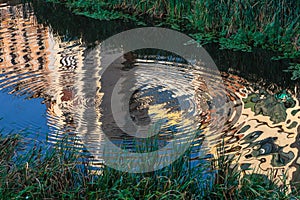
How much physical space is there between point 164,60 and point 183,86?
3.97 ft

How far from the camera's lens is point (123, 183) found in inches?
145

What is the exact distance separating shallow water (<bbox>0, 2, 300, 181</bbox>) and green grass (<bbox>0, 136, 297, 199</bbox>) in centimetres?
36

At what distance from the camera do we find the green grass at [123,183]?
139 inches

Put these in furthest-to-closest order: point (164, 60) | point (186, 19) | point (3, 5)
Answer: point (3, 5), point (186, 19), point (164, 60)

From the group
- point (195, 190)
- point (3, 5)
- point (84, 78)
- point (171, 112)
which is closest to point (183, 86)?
point (171, 112)

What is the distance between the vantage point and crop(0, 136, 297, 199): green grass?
Answer: 11.6 ft

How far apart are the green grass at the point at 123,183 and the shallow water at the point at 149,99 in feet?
1.18

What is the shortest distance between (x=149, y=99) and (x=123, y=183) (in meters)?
2.42

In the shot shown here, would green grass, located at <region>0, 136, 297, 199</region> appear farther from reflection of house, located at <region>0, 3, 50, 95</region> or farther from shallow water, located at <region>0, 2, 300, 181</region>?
reflection of house, located at <region>0, 3, 50, 95</region>

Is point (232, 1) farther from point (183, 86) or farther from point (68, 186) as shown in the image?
point (68, 186)

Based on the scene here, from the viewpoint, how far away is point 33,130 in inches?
206

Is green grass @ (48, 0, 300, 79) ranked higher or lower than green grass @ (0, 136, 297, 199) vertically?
higher

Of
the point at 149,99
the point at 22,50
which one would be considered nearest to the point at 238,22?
the point at 149,99

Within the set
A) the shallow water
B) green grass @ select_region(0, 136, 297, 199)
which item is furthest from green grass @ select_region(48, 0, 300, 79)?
green grass @ select_region(0, 136, 297, 199)
